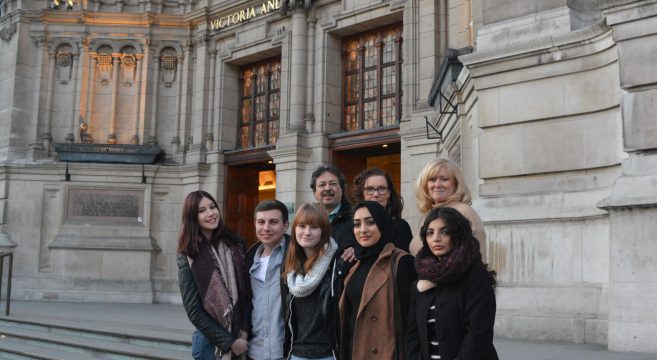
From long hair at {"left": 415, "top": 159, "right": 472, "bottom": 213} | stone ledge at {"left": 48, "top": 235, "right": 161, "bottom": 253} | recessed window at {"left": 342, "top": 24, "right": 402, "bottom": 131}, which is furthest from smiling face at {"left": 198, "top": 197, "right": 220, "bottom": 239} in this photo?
stone ledge at {"left": 48, "top": 235, "right": 161, "bottom": 253}

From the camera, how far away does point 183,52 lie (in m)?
22.7

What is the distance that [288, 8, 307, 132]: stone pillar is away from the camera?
1905 cm

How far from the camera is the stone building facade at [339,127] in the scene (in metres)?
8.42

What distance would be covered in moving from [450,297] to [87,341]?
8971mm

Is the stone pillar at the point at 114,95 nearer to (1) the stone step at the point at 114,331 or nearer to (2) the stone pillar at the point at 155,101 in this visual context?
(2) the stone pillar at the point at 155,101

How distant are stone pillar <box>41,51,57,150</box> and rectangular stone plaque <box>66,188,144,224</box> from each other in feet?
5.90

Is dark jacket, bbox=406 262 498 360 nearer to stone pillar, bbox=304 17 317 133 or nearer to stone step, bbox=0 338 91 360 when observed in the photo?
stone step, bbox=0 338 91 360

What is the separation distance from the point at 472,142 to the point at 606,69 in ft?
7.82

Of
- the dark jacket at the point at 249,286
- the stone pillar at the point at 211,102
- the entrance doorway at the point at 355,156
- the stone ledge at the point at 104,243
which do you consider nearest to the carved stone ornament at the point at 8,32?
the stone pillar at the point at 211,102

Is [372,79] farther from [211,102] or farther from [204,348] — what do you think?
[204,348]

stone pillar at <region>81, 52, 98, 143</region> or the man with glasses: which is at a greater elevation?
stone pillar at <region>81, 52, 98, 143</region>

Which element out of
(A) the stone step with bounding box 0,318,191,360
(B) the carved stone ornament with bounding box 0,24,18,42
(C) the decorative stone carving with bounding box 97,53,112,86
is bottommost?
(A) the stone step with bounding box 0,318,191,360

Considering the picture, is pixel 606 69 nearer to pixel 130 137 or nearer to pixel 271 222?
pixel 271 222

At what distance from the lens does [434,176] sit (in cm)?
511
